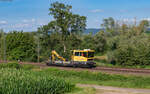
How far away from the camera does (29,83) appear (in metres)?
16.1

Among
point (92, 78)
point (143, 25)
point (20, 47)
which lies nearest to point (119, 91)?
point (92, 78)

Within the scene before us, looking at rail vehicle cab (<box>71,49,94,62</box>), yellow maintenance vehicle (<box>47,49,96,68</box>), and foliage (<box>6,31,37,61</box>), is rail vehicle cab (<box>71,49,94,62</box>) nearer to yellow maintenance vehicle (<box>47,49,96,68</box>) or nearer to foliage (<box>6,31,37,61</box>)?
yellow maintenance vehicle (<box>47,49,96,68</box>)

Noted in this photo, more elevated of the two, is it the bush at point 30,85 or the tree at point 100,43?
the tree at point 100,43

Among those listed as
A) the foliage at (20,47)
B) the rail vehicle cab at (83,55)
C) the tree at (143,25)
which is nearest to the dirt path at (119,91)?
the rail vehicle cab at (83,55)

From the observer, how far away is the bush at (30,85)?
50.5 ft

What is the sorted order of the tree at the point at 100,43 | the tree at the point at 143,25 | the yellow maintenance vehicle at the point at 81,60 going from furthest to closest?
the tree at the point at 143,25, the tree at the point at 100,43, the yellow maintenance vehicle at the point at 81,60

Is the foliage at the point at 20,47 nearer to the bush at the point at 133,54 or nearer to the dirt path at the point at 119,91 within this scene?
the bush at the point at 133,54

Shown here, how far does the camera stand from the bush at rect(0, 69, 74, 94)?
15.4 meters

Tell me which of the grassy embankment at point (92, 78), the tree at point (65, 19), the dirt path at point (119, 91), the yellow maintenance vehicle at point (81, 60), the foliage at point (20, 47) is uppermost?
the tree at point (65, 19)

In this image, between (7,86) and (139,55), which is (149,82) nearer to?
(7,86)

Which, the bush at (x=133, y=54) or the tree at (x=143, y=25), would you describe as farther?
the tree at (x=143, y=25)

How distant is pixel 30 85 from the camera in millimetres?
16141

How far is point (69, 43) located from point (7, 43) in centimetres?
1342

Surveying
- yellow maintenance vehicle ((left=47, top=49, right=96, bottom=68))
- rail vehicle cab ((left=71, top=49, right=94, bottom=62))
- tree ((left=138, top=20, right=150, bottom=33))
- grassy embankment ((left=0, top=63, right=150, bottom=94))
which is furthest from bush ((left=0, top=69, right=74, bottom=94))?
tree ((left=138, top=20, right=150, bottom=33))
